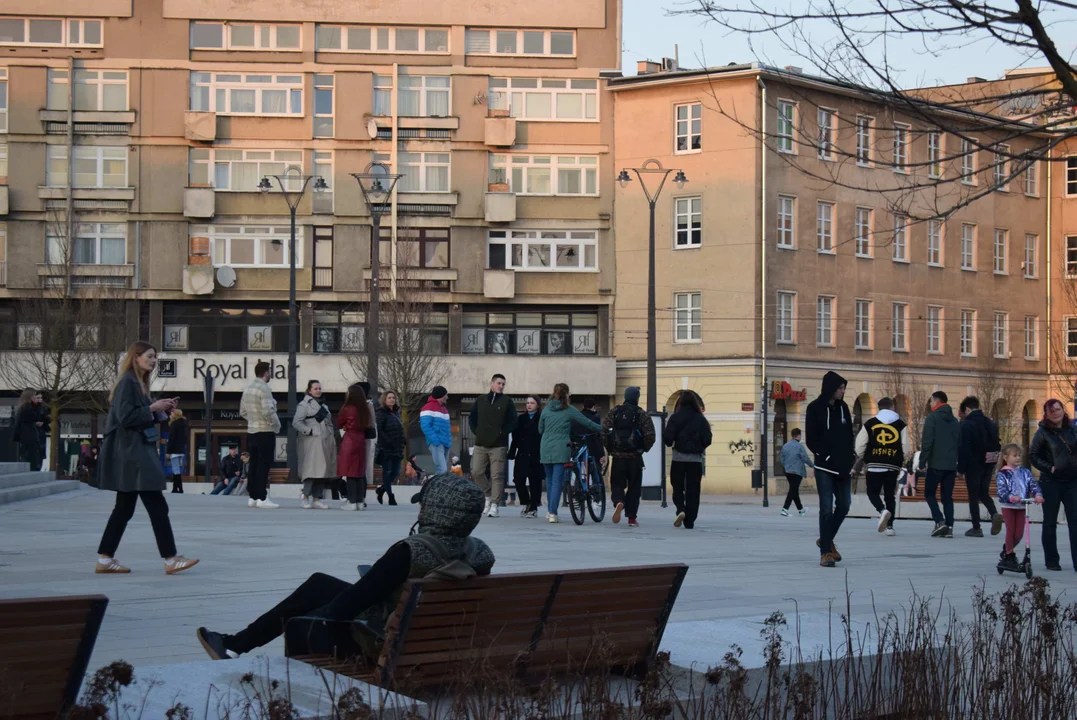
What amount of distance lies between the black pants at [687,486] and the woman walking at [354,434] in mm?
5283

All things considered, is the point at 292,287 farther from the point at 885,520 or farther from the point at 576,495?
the point at 885,520

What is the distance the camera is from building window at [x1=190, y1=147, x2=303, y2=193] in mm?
57906

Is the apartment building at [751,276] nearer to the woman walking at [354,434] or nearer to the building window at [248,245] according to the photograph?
the building window at [248,245]

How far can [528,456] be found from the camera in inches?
985

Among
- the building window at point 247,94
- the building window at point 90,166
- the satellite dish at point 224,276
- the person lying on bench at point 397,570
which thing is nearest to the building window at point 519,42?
the building window at point 247,94

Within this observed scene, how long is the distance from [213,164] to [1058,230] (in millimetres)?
34598

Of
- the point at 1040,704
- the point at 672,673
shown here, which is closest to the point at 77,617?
the point at 672,673

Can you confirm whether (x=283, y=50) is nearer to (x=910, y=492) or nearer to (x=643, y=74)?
(x=643, y=74)

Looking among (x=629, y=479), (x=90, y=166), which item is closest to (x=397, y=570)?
(x=629, y=479)

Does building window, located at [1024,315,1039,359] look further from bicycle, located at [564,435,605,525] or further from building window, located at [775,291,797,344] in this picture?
bicycle, located at [564,435,605,525]

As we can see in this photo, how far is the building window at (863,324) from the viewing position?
6125 cm

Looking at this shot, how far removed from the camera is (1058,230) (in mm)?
68562

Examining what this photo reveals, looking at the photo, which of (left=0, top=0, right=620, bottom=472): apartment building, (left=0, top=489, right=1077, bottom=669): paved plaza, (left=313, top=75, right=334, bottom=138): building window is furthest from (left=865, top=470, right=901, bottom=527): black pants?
(left=313, top=75, right=334, bottom=138): building window

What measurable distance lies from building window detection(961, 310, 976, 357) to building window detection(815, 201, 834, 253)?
8059mm
